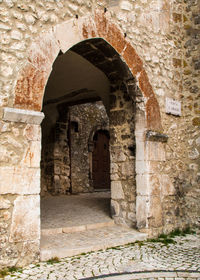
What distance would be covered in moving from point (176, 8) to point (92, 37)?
2.24 metres

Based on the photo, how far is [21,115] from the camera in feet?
10.3

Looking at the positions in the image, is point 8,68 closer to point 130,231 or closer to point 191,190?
point 130,231

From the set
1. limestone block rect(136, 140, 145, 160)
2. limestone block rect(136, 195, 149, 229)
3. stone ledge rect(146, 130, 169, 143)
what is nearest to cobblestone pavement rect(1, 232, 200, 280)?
limestone block rect(136, 195, 149, 229)

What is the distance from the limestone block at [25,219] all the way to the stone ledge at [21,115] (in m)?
0.75

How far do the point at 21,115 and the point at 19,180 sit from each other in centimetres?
63

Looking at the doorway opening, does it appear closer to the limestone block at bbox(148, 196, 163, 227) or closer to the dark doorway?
the dark doorway

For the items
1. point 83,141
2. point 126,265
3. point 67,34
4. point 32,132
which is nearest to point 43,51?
point 67,34

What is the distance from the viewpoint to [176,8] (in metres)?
5.40

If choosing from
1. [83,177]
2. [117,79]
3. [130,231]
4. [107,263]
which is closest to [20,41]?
[117,79]

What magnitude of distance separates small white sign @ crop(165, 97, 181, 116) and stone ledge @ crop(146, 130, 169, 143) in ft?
1.52

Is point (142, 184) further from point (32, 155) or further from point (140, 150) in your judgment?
point (32, 155)

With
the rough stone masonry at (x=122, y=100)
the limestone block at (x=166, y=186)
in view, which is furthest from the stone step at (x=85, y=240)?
the limestone block at (x=166, y=186)

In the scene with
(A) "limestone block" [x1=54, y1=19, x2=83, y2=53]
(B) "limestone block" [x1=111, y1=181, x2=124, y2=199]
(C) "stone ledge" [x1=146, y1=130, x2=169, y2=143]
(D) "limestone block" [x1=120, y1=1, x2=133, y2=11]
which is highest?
(D) "limestone block" [x1=120, y1=1, x2=133, y2=11]

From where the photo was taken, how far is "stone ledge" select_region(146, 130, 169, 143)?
14.8ft
